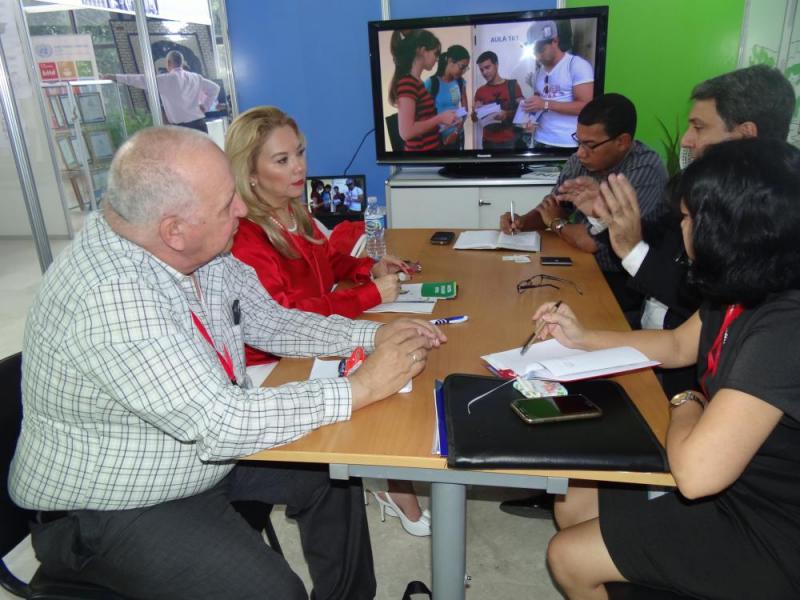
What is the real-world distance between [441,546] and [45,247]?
3.10m

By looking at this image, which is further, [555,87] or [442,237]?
[555,87]

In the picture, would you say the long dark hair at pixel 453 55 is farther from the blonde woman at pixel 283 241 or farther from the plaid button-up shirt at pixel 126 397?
the plaid button-up shirt at pixel 126 397

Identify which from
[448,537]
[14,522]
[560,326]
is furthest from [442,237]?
[14,522]

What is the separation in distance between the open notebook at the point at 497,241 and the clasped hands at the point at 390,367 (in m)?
1.06

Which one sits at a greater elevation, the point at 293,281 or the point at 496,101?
the point at 496,101

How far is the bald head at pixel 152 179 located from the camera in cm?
113

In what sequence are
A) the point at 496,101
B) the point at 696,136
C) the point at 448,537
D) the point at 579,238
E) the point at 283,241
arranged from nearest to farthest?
the point at 448,537
the point at 283,241
the point at 696,136
the point at 579,238
the point at 496,101

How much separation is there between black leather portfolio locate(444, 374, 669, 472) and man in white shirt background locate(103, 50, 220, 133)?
3.67 meters

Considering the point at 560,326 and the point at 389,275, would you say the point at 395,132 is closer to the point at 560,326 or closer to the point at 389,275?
the point at 389,275

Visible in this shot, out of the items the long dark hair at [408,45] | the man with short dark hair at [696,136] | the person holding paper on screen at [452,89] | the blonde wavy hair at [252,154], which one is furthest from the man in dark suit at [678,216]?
the long dark hair at [408,45]

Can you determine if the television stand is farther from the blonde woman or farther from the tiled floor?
the tiled floor

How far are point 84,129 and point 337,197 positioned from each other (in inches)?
69.7

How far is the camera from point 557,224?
264 cm

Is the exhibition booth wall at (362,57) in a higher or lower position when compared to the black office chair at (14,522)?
higher
